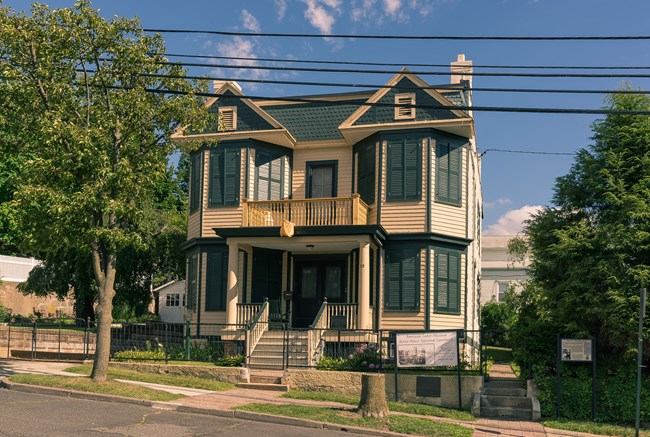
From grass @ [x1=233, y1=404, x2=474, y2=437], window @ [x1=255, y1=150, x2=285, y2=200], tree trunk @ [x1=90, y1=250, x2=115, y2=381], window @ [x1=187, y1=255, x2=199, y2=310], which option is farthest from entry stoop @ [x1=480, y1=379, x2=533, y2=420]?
window @ [x1=187, y1=255, x2=199, y2=310]

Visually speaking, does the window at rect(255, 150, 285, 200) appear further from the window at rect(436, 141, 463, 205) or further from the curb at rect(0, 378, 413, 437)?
the curb at rect(0, 378, 413, 437)

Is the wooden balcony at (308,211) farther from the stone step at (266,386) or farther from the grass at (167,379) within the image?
the stone step at (266,386)

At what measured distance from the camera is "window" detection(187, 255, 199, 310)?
2289cm

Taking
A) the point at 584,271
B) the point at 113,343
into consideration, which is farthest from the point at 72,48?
the point at 584,271

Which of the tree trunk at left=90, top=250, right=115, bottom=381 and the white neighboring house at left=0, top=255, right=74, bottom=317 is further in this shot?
the white neighboring house at left=0, top=255, right=74, bottom=317

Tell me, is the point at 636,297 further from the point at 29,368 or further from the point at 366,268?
the point at 29,368

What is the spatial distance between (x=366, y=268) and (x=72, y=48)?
31.2 feet

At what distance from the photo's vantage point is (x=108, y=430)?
35.7 feet

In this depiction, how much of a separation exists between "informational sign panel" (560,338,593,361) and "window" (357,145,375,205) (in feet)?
29.1

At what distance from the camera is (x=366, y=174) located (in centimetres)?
2212

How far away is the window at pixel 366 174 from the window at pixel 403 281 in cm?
203

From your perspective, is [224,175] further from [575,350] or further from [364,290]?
[575,350]

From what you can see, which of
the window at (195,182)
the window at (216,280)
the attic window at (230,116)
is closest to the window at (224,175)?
the window at (195,182)

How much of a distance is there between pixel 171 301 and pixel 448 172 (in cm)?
3095
